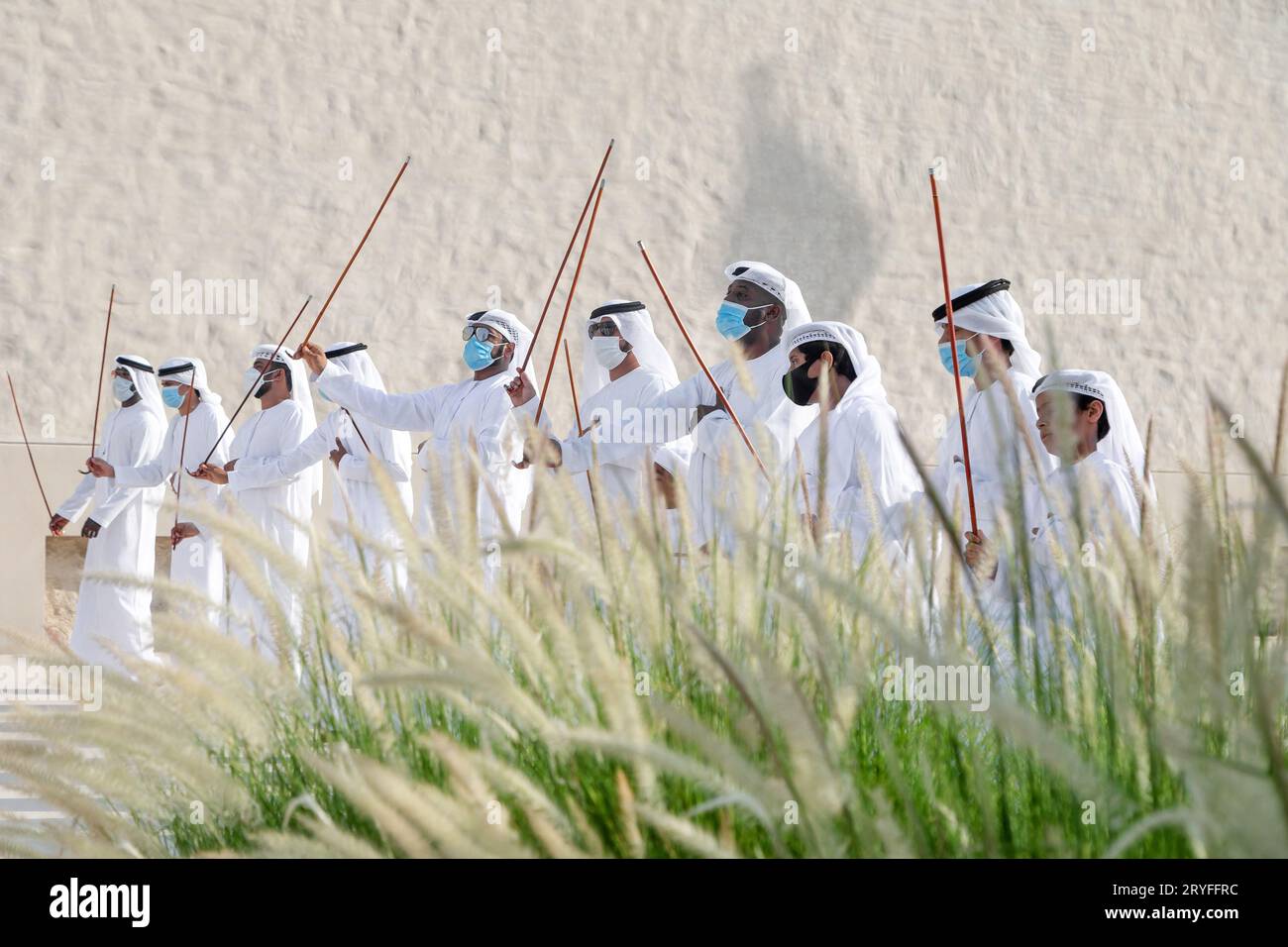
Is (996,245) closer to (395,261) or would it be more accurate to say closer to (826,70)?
(826,70)

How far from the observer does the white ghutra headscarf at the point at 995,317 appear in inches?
208

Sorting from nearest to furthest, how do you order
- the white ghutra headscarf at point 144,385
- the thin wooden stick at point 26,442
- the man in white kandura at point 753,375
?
the man in white kandura at point 753,375 → the white ghutra headscarf at point 144,385 → the thin wooden stick at point 26,442

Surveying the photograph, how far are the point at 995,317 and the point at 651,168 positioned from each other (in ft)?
23.2

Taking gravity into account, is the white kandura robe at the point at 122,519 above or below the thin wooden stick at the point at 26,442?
below

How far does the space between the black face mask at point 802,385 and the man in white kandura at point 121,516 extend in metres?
4.20

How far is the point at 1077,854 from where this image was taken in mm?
1263

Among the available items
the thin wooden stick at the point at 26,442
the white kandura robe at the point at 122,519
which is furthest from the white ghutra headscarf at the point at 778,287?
the thin wooden stick at the point at 26,442

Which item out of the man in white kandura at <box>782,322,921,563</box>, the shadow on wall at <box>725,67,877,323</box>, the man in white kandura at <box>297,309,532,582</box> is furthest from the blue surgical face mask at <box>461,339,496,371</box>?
the shadow on wall at <box>725,67,877,323</box>

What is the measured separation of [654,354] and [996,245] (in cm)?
674

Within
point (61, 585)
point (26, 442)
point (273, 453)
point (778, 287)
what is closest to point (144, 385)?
point (273, 453)

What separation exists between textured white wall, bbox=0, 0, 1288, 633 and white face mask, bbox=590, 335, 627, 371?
15.9 feet

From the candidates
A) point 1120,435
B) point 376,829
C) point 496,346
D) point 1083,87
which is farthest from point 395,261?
point 376,829

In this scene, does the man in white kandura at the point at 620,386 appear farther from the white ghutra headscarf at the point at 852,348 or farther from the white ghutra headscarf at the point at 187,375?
the white ghutra headscarf at the point at 187,375

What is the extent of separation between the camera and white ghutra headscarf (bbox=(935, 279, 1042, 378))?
529 centimetres
